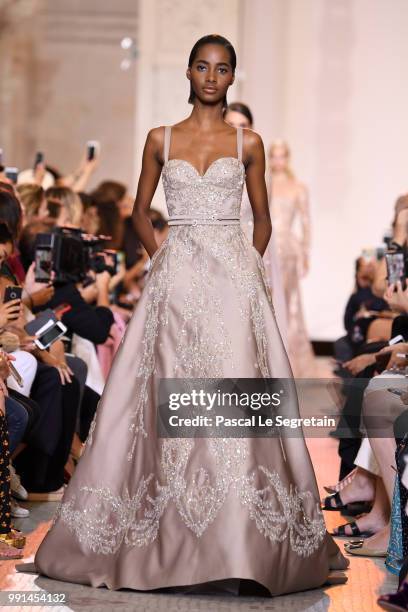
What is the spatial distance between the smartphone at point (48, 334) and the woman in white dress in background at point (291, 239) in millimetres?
4983

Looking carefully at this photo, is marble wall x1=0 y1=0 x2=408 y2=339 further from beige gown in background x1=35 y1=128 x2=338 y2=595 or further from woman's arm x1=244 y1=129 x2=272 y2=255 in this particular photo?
beige gown in background x1=35 y1=128 x2=338 y2=595

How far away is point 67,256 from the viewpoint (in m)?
5.27

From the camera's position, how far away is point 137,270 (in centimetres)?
867

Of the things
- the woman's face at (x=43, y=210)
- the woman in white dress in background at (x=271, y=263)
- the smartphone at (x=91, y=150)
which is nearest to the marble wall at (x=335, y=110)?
the smartphone at (x=91, y=150)

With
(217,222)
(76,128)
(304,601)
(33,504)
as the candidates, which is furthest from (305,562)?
(76,128)

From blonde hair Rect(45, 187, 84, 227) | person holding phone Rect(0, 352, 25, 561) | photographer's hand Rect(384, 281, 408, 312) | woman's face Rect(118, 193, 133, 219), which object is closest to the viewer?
person holding phone Rect(0, 352, 25, 561)

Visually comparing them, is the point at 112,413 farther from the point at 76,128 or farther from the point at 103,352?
the point at 76,128

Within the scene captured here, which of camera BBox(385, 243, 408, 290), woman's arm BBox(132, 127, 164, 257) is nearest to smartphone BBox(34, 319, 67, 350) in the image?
woman's arm BBox(132, 127, 164, 257)

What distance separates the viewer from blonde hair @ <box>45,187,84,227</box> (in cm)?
632

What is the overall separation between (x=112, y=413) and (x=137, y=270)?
490cm

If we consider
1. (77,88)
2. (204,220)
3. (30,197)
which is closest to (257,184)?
(204,220)

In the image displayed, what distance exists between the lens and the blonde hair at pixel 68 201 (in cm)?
632

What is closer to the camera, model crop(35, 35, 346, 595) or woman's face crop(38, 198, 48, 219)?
model crop(35, 35, 346, 595)

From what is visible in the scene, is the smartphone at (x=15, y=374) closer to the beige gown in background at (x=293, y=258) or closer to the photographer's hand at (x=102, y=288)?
the photographer's hand at (x=102, y=288)
